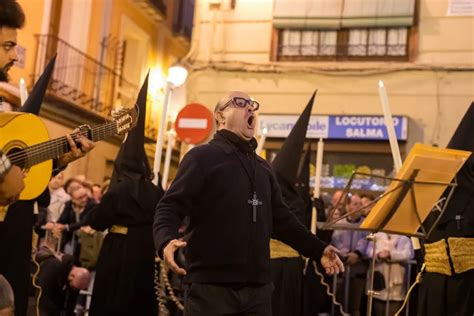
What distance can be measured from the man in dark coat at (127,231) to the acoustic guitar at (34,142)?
6.46 ft

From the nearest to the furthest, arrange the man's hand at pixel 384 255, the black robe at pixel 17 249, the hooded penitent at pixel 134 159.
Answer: the black robe at pixel 17 249
the hooded penitent at pixel 134 159
the man's hand at pixel 384 255

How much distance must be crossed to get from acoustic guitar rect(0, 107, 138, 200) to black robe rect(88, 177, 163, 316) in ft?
6.52

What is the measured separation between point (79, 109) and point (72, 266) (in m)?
9.84

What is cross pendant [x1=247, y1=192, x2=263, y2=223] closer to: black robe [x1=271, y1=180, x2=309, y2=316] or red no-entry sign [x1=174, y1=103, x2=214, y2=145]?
black robe [x1=271, y1=180, x2=309, y2=316]

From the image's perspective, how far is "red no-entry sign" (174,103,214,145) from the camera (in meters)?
10.3

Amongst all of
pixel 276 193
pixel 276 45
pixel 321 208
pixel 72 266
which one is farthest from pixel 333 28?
pixel 276 193

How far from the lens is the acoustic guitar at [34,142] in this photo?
420 centimetres

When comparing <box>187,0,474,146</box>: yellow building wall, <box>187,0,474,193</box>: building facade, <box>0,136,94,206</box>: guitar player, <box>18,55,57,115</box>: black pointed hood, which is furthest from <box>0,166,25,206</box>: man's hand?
<box>187,0,474,146</box>: yellow building wall

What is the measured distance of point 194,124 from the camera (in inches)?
411

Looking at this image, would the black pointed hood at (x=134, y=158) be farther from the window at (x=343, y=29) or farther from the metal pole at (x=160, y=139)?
the window at (x=343, y=29)

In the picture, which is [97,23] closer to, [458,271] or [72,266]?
[72,266]

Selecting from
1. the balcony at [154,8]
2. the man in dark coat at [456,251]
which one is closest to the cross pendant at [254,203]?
the man in dark coat at [456,251]

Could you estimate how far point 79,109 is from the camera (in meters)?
17.6

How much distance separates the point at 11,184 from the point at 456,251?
3767 millimetres
